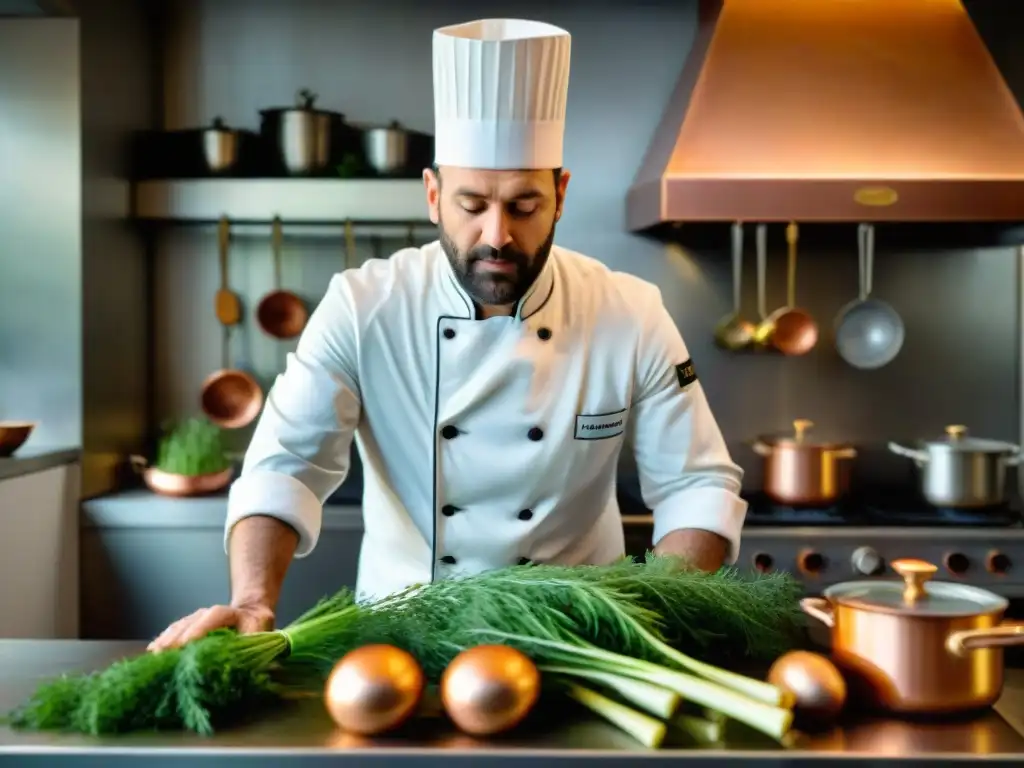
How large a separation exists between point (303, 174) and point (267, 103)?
379mm

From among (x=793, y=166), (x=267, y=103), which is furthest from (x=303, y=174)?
(x=793, y=166)

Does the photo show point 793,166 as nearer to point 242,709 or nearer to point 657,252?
point 657,252

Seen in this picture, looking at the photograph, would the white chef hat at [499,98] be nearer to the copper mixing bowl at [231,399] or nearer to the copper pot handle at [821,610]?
the copper pot handle at [821,610]

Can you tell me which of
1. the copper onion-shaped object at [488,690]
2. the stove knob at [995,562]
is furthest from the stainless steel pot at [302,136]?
the copper onion-shaped object at [488,690]

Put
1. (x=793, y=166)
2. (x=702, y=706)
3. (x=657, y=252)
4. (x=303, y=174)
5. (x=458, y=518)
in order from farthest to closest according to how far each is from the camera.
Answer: (x=657, y=252) → (x=303, y=174) → (x=793, y=166) → (x=458, y=518) → (x=702, y=706)

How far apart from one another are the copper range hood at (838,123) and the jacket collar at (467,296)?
75 cm

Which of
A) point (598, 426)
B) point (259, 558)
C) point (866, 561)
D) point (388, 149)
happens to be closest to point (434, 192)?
point (598, 426)

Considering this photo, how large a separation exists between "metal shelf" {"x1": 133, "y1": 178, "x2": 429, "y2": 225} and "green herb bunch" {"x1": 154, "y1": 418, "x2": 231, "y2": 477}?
59 centimetres

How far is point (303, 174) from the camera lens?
3.10 metres

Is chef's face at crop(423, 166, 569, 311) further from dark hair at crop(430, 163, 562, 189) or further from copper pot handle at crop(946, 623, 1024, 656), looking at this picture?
copper pot handle at crop(946, 623, 1024, 656)

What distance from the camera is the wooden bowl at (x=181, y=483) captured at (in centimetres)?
292

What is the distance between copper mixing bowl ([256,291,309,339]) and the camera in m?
3.26

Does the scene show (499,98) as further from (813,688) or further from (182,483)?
(182,483)

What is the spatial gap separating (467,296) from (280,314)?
140cm
